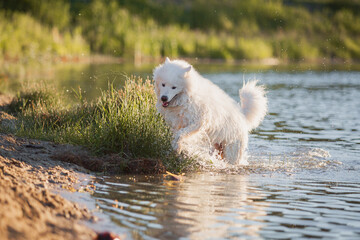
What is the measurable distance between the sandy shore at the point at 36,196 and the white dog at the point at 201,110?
1457mm

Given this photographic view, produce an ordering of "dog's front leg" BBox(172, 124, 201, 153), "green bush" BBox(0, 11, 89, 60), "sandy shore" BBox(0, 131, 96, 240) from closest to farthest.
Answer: "sandy shore" BBox(0, 131, 96, 240) → "dog's front leg" BBox(172, 124, 201, 153) → "green bush" BBox(0, 11, 89, 60)

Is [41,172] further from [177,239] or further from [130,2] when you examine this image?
[130,2]

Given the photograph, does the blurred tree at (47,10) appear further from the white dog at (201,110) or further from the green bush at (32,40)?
the white dog at (201,110)

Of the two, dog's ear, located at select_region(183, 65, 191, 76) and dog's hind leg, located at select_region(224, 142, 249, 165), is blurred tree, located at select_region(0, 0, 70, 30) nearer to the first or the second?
dog's hind leg, located at select_region(224, 142, 249, 165)

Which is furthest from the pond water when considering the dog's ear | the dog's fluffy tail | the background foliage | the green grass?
the background foliage

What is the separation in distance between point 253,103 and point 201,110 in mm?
1133

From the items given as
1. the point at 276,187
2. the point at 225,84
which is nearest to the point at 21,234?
the point at 276,187

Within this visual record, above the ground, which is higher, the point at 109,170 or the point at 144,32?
the point at 144,32

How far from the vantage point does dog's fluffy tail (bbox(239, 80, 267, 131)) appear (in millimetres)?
7945

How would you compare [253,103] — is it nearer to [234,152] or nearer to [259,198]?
[234,152]

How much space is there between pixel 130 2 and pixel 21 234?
4797 cm

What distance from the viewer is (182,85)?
704cm

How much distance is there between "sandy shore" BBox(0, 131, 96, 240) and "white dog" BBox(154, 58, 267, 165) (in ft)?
4.78

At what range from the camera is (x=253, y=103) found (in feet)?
26.1
